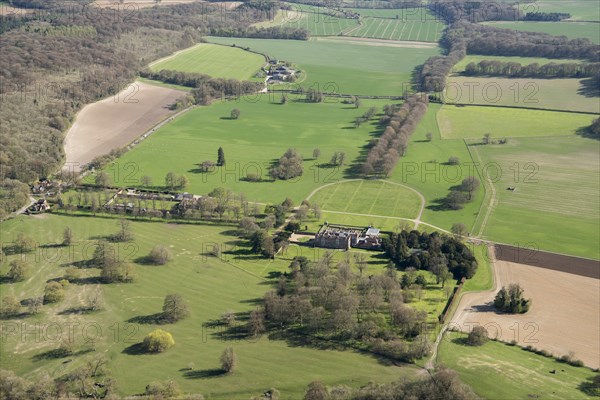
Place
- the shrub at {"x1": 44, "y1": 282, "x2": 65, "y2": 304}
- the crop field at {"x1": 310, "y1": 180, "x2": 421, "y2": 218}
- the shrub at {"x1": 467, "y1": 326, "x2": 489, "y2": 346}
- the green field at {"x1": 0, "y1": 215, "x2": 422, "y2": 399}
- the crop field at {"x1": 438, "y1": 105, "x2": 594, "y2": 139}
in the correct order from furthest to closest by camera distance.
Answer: the crop field at {"x1": 438, "y1": 105, "x2": 594, "y2": 139} < the crop field at {"x1": 310, "y1": 180, "x2": 421, "y2": 218} < the shrub at {"x1": 44, "y1": 282, "x2": 65, "y2": 304} < the shrub at {"x1": 467, "y1": 326, "x2": 489, "y2": 346} < the green field at {"x1": 0, "y1": 215, "x2": 422, "y2": 399}

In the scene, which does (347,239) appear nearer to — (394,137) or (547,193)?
(547,193)

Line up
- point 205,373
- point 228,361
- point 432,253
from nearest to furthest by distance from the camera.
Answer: point 228,361 < point 205,373 < point 432,253

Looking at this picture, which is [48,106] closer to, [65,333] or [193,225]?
[193,225]

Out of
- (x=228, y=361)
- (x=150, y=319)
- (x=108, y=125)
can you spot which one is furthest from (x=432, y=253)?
(x=108, y=125)

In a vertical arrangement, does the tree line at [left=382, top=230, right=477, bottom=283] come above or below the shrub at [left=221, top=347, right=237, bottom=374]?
above

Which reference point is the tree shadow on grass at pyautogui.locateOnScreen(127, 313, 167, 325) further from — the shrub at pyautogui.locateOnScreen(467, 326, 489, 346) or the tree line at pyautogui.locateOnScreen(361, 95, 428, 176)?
the tree line at pyautogui.locateOnScreen(361, 95, 428, 176)

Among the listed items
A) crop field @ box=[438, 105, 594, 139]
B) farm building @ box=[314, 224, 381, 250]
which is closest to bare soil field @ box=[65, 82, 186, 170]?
farm building @ box=[314, 224, 381, 250]

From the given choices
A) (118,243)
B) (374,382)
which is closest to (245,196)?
(118,243)
